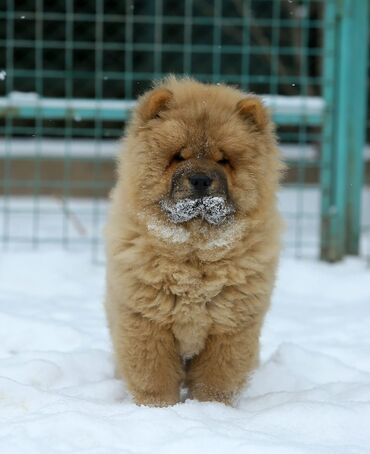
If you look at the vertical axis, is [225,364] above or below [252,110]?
below

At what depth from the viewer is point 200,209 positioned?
9.20 feet

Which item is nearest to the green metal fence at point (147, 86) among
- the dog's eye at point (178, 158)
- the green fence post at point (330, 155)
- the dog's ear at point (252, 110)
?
the green fence post at point (330, 155)

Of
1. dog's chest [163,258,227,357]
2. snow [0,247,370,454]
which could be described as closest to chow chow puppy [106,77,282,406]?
dog's chest [163,258,227,357]

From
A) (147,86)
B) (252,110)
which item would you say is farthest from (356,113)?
(252,110)

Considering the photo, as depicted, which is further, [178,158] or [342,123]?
[342,123]

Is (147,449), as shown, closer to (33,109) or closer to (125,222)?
(125,222)

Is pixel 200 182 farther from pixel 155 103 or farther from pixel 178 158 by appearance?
pixel 155 103

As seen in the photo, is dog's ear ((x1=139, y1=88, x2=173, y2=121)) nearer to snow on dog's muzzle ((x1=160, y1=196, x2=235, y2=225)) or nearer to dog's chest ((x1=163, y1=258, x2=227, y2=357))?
snow on dog's muzzle ((x1=160, y1=196, x2=235, y2=225))

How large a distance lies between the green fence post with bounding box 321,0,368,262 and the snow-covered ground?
27 centimetres

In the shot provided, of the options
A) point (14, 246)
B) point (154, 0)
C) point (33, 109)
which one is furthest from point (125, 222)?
point (154, 0)

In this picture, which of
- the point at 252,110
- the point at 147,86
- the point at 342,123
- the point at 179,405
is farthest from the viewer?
the point at 147,86

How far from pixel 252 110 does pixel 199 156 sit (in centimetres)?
29

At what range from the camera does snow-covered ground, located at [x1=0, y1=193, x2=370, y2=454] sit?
7.64 ft

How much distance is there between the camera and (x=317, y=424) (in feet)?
8.43
